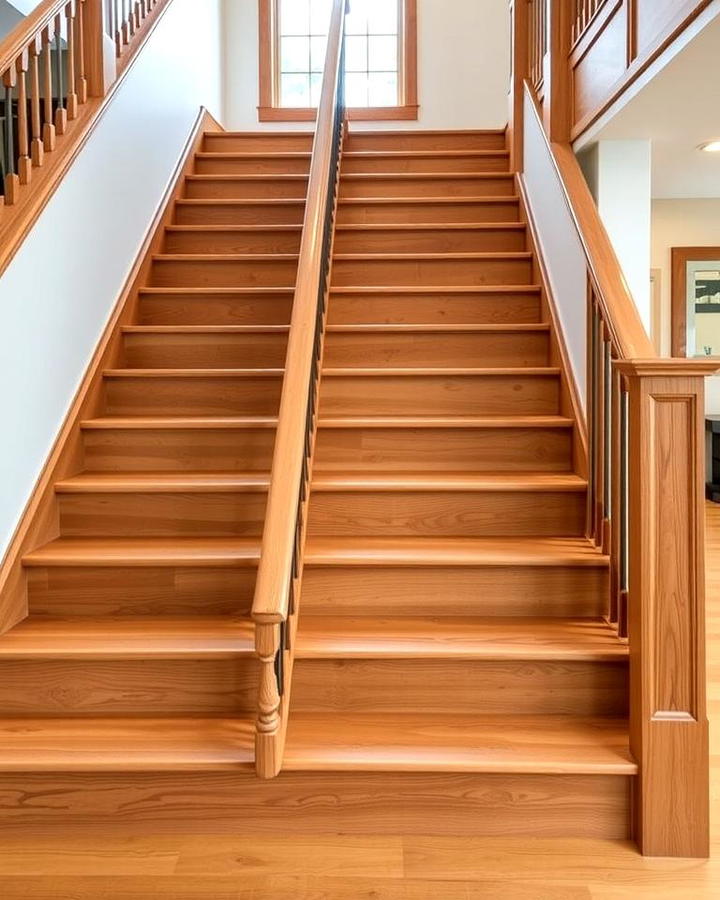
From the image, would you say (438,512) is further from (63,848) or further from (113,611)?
(63,848)

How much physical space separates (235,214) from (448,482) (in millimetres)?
2267

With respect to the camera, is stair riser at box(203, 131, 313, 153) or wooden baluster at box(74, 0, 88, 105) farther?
stair riser at box(203, 131, 313, 153)

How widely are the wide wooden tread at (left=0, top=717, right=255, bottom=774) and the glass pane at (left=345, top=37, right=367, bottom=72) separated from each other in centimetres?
578

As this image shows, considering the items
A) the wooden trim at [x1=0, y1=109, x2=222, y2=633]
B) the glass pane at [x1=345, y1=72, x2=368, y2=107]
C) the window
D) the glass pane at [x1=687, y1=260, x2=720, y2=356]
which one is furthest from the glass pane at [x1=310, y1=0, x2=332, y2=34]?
the glass pane at [x1=687, y1=260, x2=720, y2=356]

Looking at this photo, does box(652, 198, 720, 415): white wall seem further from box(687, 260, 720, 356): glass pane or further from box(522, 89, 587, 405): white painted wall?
box(522, 89, 587, 405): white painted wall

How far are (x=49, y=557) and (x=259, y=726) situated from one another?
0.96m

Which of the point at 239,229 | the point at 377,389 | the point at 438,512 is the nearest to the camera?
the point at 438,512

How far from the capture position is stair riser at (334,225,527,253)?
3.91 meters

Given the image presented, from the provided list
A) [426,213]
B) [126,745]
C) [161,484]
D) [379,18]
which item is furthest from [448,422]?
[379,18]

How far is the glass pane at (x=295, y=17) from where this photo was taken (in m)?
6.33

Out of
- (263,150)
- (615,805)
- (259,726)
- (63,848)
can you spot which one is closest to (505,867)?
(615,805)

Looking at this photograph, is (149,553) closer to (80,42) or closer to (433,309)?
(433,309)

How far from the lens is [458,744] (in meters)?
1.97

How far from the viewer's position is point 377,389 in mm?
3129
